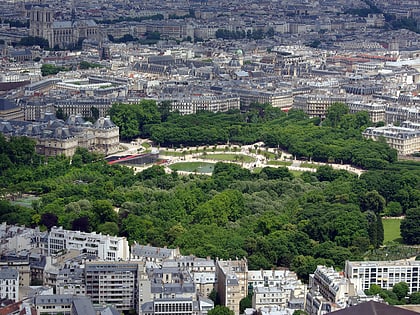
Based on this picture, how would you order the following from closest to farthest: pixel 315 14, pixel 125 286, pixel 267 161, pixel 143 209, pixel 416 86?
pixel 125 286
pixel 143 209
pixel 267 161
pixel 416 86
pixel 315 14

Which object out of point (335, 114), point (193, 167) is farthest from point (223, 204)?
point (335, 114)

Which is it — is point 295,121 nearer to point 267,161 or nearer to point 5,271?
point 267,161

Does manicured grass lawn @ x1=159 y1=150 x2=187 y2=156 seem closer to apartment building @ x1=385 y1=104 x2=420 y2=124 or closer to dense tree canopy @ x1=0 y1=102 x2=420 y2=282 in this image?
dense tree canopy @ x1=0 y1=102 x2=420 y2=282

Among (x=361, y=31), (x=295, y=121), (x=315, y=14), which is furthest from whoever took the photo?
(x=315, y=14)

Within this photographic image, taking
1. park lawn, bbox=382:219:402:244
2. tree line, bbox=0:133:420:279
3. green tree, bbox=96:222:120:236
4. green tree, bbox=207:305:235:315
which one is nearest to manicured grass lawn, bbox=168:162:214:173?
tree line, bbox=0:133:420:279

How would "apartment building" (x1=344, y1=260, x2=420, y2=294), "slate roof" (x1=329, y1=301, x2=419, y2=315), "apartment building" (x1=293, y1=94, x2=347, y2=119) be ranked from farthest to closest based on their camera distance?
1. "apartment building" (x1=293, y1=94, x2=347, y2=119)
2. "apartment building" (x1=344, y1=260, x2=420, y2=294)
3. "slate roof" (x1=329, y1=301, x2=419, y2=315)

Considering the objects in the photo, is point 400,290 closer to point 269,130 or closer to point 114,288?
point 114,288

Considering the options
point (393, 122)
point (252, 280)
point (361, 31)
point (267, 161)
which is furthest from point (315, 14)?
point (252, 280)

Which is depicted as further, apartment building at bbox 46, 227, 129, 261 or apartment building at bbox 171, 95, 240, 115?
apartment building at bbox 171, 95, 240, 115
